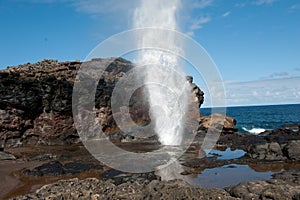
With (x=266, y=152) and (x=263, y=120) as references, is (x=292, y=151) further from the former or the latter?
(x=263, y=120)

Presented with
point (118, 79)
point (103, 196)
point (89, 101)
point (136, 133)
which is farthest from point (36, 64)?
point (103, 196)

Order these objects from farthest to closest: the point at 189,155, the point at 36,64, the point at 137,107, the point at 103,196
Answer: the point at 36,64 < the point at 137,107 < the point at 189,155 < the point at 103,196

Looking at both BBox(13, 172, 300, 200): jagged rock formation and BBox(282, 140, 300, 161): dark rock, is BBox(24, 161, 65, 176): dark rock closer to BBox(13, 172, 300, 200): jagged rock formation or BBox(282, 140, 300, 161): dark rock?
BBox(13, 172, 300, 200): jagged rock formation

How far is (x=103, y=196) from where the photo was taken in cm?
755

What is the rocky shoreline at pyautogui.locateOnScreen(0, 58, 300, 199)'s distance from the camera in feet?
25.6

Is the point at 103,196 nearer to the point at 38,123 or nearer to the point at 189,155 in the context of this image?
the point at 189,155

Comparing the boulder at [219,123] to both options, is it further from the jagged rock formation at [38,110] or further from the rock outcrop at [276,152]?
the rock outcrop at [276,152]

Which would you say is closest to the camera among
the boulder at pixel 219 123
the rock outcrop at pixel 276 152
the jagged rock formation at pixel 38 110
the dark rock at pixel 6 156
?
the rock outcrop at pixel 276 152

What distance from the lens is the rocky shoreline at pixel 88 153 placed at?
25.6 feet

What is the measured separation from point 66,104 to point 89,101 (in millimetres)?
2717

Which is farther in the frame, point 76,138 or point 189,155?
point 76,138

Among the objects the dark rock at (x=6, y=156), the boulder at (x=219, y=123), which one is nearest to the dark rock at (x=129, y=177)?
the dark rock at (x=6, y=156)

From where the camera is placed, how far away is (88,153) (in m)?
21.4

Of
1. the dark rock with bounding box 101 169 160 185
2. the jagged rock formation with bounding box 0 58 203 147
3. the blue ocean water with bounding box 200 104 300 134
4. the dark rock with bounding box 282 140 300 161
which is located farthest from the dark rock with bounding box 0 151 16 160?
the blue ocean water with bounding box 200 104 300 134
